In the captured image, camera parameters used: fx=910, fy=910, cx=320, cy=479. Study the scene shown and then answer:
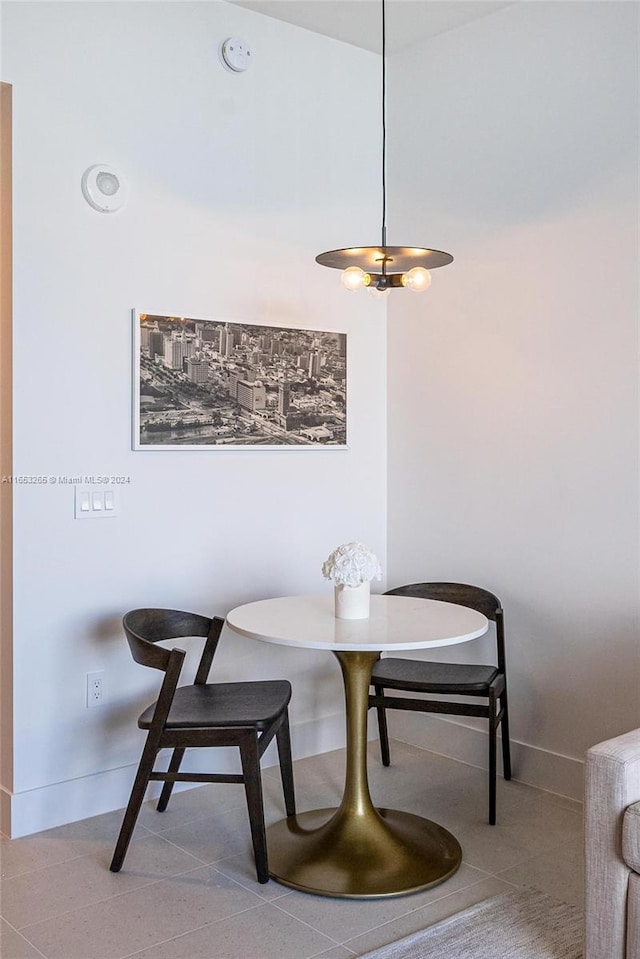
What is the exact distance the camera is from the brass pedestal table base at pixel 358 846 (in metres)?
2.70

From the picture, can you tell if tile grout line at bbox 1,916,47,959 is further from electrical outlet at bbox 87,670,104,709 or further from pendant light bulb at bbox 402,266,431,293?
pendant light bulb at bbox 402,266,431,293

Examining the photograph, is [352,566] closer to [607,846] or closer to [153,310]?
[607,846]

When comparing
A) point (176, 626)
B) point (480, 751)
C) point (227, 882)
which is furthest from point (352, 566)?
point (480, 751)

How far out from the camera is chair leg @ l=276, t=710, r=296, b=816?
308 centimetres

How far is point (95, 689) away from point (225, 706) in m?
0.62

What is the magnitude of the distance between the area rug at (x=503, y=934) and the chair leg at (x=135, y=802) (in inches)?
32.5

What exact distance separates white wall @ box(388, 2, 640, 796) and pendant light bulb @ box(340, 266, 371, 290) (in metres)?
0.87

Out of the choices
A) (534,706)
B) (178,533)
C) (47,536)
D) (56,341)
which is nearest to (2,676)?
(47,536)

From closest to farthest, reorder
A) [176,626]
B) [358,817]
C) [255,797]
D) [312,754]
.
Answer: [255,797] < [358,817] < [176,626] < [312,754]

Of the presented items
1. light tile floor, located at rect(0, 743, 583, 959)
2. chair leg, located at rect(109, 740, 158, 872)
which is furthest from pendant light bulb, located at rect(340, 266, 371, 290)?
light tile floor, located at rect(0, 743, 583, 959)

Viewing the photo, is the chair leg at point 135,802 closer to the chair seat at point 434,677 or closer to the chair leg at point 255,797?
the chair leg at point 255,797

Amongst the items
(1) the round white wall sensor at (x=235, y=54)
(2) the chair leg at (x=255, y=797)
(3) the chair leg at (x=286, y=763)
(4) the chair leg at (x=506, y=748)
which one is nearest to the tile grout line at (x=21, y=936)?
(2) the chair leg at (x=255, y=797)

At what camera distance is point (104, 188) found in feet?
10.4

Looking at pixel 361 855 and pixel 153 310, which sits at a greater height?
pixel 153 310
